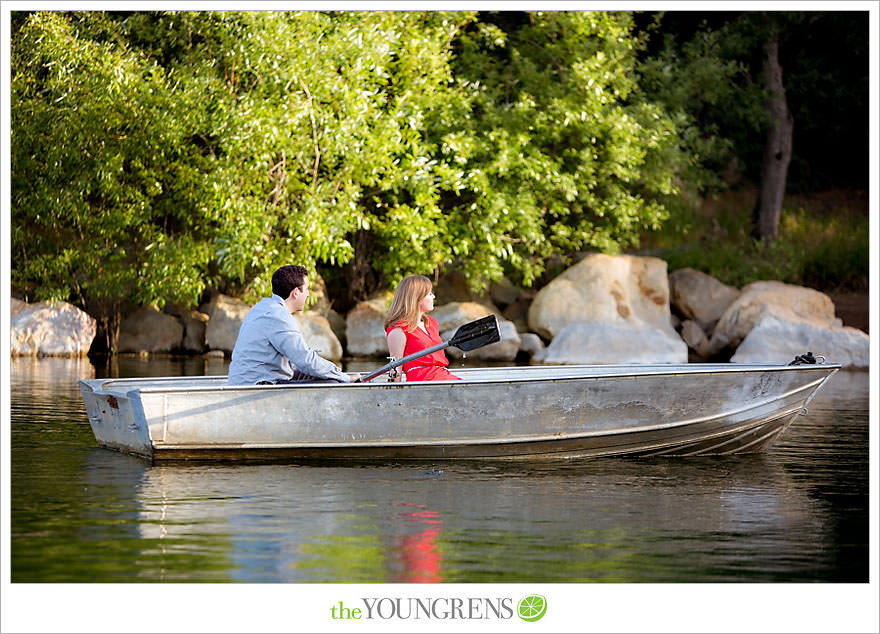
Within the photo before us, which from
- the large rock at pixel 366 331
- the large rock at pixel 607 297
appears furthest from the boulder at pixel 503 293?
the large rock at pixel 366 331

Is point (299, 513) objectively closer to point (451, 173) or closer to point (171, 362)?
A: point (171, 362)

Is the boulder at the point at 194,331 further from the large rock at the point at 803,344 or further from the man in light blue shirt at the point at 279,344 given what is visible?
the man in light blue shirt at the point at 279,344

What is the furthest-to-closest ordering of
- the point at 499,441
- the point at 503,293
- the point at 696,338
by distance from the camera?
the point at 503,293
the point at 696,338
the point at 499,441

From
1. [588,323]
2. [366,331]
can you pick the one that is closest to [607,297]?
[588,323]

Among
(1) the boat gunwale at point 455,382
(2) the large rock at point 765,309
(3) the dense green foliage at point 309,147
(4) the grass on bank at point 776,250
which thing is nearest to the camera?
(1) the boat gunwale at point 455,382

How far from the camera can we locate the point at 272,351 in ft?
27.3

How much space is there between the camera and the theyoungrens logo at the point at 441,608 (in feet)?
16.5

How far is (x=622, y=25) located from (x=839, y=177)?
12.9 metres

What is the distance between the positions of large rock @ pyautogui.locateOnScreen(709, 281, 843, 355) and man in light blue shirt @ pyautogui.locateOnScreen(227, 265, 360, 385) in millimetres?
12369

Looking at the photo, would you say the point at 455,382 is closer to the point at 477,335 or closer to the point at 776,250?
the point at 477,335

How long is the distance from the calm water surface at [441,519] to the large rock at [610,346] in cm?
880

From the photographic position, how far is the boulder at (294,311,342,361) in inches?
741

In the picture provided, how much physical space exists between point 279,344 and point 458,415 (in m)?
1.23

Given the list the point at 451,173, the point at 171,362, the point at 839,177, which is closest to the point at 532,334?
the point at 451,173
